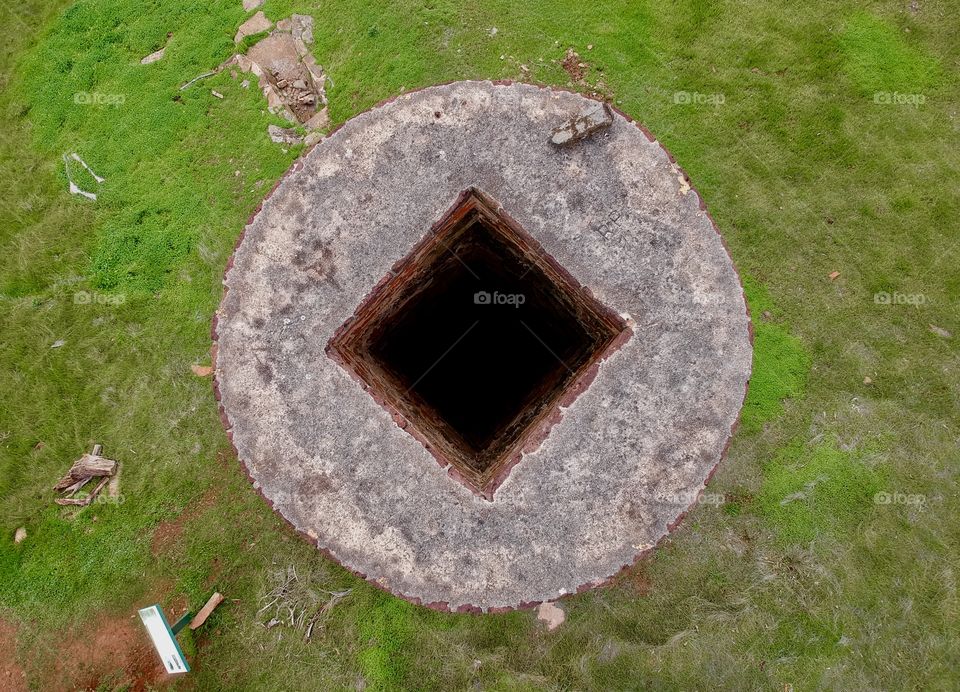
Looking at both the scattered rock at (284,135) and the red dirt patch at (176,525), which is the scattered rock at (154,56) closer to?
the scattered rock at (284,135)

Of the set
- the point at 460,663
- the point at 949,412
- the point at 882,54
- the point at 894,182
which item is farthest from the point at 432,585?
the point at 882,54

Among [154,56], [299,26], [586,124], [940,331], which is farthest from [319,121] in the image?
[940,331]

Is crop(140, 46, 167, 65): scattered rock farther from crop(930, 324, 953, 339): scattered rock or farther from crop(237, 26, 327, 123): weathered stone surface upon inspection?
crop(930, 324, 953, 339): scattered rock

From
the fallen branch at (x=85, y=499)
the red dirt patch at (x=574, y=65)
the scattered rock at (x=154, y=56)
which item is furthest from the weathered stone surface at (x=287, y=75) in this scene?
the fallen branch at (x=85, y=499)

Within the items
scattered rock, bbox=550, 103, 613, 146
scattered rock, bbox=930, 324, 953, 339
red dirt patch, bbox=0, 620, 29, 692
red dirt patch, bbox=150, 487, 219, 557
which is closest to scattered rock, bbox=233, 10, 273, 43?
scattered rock, bbox=550, 103, 613, 146

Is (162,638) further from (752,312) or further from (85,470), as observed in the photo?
(752,312)

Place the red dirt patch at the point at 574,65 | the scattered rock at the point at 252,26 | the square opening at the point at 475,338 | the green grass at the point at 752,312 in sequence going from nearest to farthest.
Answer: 1. the square opening at the point at 475,338
2. the green grass at the point at 752,312
3. the red dirt patch at the point at 574,65
4. the scattered rock at the point at 252,26

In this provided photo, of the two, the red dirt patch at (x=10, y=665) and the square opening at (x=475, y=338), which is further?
the red dirt patch at (x=10, y=665)
